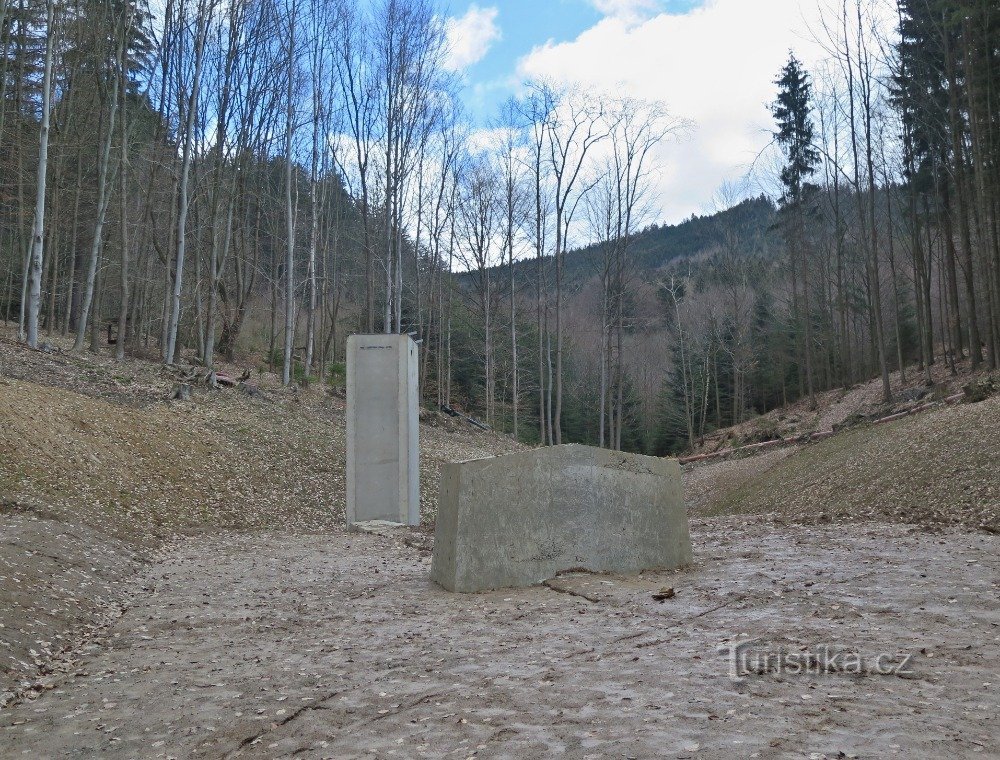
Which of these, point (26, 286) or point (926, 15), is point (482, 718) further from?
point (926, 15)

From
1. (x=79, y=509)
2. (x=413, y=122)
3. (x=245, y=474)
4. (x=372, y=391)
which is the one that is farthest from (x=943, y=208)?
(x=79, y=509)

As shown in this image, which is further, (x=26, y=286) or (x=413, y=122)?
(x=413, y=122)

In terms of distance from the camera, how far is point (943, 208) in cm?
2458

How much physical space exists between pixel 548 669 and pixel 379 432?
9.88 m

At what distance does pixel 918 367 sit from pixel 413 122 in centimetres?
1911

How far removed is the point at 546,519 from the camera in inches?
315

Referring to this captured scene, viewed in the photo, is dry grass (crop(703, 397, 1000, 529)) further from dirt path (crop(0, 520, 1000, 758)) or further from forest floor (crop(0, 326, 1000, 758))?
dirt path (crop(0, 520, 1000, 758))

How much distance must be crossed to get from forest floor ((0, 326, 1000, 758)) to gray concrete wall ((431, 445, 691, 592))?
37cm

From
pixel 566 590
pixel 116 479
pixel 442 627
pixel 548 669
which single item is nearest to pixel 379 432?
pixel 116 479

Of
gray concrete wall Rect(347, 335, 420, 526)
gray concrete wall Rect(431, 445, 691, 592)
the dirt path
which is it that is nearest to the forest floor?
the dirt path

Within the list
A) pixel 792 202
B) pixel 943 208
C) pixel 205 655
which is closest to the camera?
pixel 205 655

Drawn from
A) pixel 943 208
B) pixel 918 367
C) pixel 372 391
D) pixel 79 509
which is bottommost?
pixel 79 509

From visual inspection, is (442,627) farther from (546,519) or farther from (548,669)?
(546,519)

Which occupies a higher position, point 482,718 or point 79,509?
point 79,509
